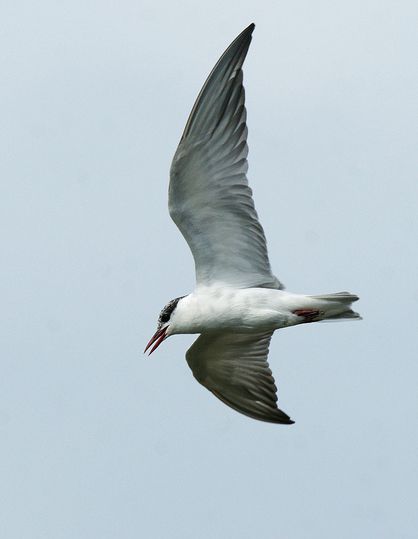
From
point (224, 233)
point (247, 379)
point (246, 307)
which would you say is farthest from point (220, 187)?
point (247, 379)

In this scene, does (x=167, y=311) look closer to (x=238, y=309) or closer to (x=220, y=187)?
(x=238, y=309)

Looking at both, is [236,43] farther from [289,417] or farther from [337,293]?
[289,417]

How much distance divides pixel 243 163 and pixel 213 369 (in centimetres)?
288

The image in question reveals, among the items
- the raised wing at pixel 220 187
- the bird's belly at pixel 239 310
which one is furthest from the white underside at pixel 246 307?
the raised wing at pixel 220 187

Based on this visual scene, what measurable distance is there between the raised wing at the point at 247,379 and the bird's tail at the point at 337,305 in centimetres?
172

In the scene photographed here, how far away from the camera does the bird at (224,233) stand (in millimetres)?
13695

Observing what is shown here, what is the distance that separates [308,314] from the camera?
14.4m

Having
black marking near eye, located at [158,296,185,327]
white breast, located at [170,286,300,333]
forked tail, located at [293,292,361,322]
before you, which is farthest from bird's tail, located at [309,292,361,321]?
black marking near eye, located at [158,296,185,327]

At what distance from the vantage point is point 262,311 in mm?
14297

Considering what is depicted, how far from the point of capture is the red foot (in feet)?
47.1

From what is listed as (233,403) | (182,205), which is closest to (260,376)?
(233,403)

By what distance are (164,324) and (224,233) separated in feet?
3.70

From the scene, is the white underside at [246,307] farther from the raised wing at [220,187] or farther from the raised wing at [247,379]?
the raised wing at [247,379]

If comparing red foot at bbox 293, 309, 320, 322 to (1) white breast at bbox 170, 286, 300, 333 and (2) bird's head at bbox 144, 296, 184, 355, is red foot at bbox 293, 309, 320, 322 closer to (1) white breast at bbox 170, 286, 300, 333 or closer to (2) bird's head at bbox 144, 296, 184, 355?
(1) white breast at bbox 170, 286, 300, 333
